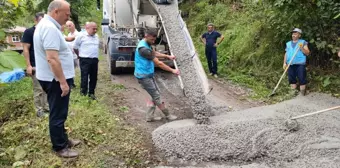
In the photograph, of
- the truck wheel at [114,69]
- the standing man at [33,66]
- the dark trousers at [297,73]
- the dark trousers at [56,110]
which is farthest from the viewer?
the truck wheel at [114,69]

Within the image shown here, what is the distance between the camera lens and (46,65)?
12.5 feet

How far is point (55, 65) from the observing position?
362 cm

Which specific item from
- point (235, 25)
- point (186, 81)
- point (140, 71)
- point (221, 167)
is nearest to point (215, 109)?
point (186, 81)

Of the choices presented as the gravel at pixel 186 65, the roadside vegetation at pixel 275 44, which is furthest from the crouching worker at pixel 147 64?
the roadside vegetation at pixel 275 44

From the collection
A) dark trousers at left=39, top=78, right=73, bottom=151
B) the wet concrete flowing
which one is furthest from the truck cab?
dark trousers at left=39, top=78, right=73, bottom=151

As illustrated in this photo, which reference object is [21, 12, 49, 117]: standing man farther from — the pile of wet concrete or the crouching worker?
the pile of wet concrete

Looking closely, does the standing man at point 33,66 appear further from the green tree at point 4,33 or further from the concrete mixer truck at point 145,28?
the concrete mixer truck at point 145,28

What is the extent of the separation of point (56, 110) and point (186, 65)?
10.0 ft

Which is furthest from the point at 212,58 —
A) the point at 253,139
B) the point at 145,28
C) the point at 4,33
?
the point at 4,33

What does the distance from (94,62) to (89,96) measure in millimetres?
679

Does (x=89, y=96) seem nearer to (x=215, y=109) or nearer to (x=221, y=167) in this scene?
(x=215, y=109)

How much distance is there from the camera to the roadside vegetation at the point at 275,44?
→ 7.11 metres

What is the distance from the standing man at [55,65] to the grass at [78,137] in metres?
0.23

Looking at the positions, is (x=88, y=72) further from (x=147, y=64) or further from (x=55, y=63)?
(x=55, y=63)
